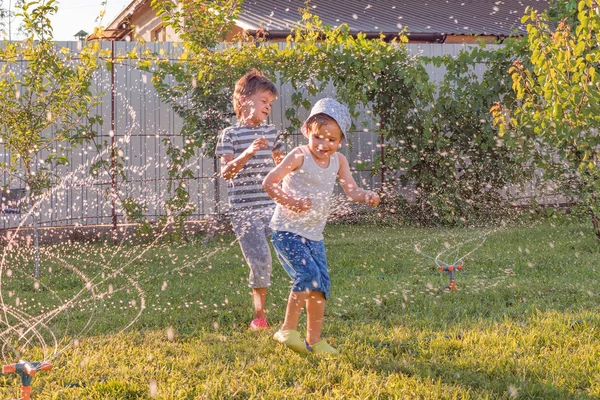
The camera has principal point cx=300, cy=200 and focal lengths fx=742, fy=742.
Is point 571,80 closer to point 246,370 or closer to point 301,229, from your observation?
point 301,229

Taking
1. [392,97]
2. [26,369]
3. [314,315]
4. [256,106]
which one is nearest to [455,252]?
[392,97]

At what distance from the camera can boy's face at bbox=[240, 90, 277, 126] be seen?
4.37 meters

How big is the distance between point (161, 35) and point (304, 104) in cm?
978

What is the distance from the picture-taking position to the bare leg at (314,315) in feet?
12.2

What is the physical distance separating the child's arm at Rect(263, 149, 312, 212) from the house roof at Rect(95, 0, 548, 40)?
11.0m

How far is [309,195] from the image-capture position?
3.83 m

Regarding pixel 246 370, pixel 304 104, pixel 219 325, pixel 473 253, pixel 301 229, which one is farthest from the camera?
pixel 304 104

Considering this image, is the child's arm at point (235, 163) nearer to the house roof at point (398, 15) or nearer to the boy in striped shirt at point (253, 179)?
the boy in striped shirt at point (253, 179)

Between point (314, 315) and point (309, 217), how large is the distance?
1.63 ft

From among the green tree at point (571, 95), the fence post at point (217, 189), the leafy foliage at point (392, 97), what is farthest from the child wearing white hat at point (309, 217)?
the fence post at point (217, 189)

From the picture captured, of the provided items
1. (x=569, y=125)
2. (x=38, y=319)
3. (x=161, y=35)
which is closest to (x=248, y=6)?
(x=161, y=35)

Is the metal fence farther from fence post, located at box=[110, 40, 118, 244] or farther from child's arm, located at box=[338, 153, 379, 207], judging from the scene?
child's arm, located at box=[338, 153, 379, 207]

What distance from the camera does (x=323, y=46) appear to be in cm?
913

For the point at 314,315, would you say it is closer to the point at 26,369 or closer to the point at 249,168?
the point at 249,168
